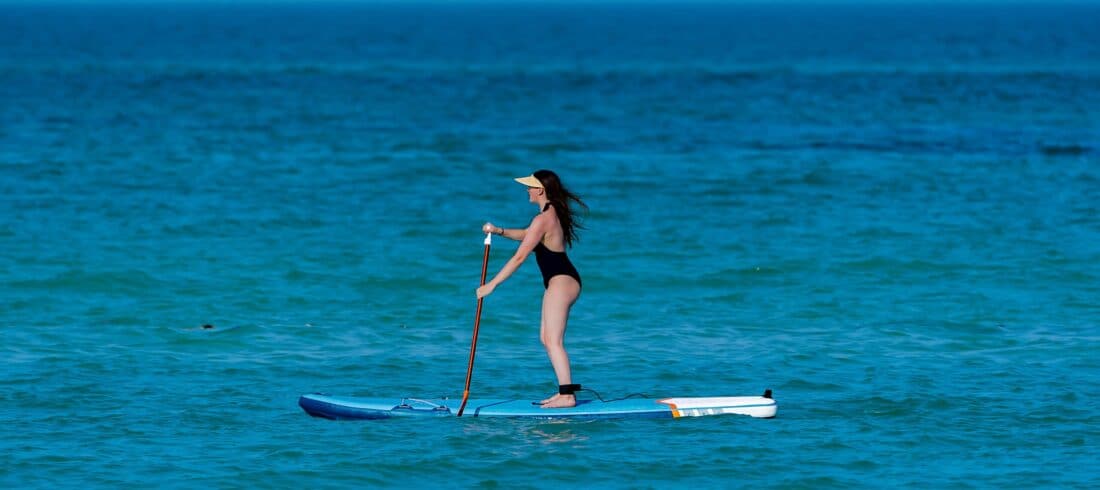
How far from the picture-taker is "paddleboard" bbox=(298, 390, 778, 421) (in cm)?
1224

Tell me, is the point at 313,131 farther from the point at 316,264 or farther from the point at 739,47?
the point at 739,47

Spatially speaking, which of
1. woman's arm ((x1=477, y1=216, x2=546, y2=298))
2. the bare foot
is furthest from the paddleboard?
woman's arm ((x1=477, y1=216, x2=546, y2=298))

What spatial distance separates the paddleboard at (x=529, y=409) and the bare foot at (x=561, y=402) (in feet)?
0.15

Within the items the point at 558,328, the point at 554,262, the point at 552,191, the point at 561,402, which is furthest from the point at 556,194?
the point at 561,402

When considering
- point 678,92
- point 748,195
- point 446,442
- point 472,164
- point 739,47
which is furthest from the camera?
point 739,47

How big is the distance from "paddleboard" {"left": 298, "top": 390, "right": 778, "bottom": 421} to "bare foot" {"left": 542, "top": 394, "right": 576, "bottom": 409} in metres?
0.04

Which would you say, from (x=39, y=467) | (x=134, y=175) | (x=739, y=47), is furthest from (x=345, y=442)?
(x=739, y=47)

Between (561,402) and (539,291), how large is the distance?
6.60 metres

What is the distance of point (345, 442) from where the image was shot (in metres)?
11.6

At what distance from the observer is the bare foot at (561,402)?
40.3 feet

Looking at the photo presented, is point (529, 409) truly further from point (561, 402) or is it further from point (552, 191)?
point (552, 191)

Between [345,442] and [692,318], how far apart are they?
6.47 metres

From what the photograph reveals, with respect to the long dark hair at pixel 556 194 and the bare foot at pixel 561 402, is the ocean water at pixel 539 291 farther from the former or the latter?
the long dark hair at pixel 556 194

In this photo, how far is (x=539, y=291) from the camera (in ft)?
61.9
